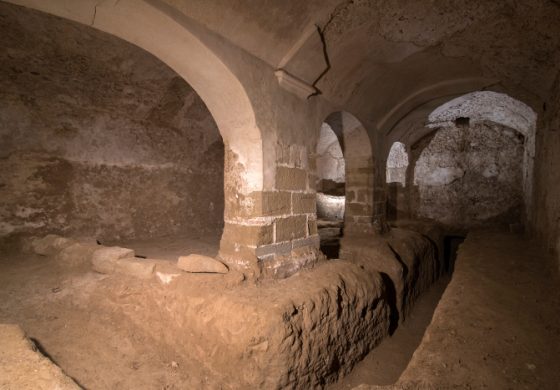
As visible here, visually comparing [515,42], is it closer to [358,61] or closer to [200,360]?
[358,61]

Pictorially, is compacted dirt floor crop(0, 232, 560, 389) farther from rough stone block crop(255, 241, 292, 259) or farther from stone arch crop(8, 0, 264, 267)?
stone arch crop(8, 0, 264, 267)

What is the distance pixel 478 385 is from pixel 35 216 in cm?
541

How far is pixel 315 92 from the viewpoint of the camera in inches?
143

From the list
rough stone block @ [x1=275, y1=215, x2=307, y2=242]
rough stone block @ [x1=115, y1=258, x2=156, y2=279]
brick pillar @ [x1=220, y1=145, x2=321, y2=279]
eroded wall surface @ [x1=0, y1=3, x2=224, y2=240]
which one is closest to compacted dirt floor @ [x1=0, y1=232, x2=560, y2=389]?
rough stone block @ [x1=115, y1=258, x2=156, y2=279]

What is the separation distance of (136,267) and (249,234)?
1.36 m

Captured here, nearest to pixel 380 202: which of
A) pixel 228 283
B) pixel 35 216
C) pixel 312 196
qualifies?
pixel 312 196

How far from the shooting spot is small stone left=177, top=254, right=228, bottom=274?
2.95 m

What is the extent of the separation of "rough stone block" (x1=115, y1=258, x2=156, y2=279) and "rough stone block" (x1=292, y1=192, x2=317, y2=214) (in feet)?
5.29

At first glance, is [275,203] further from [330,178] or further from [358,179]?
[330,178]

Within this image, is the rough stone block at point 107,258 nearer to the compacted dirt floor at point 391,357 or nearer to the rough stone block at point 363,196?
the compacted dirt floor at point 391,357

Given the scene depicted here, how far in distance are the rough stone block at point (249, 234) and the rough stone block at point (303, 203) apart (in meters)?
0.45

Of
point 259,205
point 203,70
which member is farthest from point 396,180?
point 203,70

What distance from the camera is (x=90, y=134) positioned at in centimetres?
489

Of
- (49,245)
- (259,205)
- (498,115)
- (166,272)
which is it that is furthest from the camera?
(498,115)
